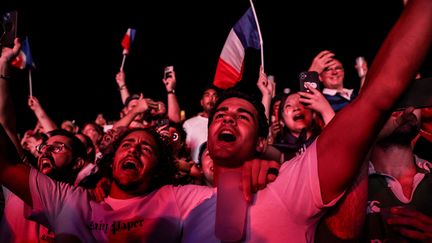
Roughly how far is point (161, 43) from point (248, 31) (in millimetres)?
15949

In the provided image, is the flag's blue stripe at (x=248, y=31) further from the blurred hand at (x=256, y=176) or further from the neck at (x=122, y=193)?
the blurred hand at (x=256, y=176)

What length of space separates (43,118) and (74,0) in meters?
14.3

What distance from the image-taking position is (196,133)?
19.2ft

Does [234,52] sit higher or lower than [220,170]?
higher

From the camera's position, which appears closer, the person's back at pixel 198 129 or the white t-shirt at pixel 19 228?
the white t-shirt at pixel 19 228

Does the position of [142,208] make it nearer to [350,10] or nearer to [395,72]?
[395,72]

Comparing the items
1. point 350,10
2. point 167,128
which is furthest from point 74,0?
point 167,128

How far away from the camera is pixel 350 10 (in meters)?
18.4

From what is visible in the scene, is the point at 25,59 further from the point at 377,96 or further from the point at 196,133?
the point at 377,96

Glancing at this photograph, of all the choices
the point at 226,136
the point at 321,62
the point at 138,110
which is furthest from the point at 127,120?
the point at 226,136

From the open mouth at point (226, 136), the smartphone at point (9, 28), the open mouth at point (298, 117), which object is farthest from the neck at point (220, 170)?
the open mouth at point (298, 117)

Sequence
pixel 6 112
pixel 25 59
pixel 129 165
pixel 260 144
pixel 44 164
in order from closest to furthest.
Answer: pixel 260 144 < pixel 129 165 < pixel 6 112 < pixel 44 164 < pixel 25 59

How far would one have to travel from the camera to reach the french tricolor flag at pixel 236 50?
5.74m

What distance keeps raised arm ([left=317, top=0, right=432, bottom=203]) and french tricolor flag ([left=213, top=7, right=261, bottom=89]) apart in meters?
3.93
